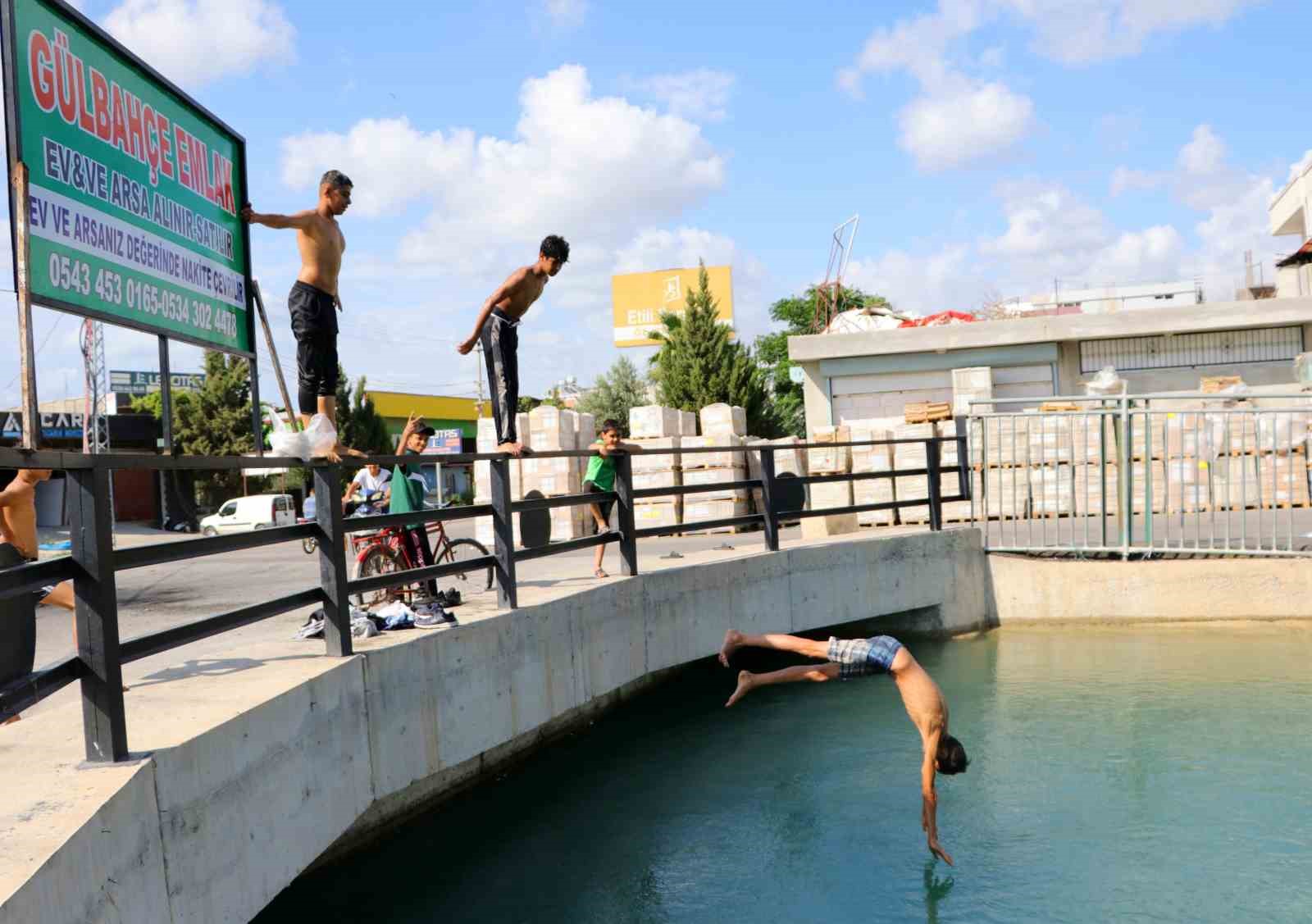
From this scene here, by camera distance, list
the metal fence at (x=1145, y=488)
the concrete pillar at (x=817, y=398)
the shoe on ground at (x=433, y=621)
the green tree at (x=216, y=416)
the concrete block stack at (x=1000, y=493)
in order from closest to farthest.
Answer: the shoe on ground at (x=433, y=621) < the metal fence at (x=1145, y=488) < the concrete block stack at (x=1000, y=493) < the concrete pillar at (x=817, y=398) < the green tree at (x=216, y=416)

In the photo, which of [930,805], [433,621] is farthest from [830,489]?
[433,621]

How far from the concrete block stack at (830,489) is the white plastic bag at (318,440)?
27.9 feet

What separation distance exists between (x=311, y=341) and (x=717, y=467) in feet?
43.9

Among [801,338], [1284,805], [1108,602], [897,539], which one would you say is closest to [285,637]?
[1284,805]

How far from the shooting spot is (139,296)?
6.02 m

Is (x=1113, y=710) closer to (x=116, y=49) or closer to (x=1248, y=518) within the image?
(x=1248, y=518)

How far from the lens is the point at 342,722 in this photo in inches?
220

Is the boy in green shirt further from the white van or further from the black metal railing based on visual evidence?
the white van

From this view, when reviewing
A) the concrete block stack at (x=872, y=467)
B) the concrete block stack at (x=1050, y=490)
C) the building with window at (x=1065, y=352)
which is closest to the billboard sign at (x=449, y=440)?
the building with window at (x=1065, y=352)

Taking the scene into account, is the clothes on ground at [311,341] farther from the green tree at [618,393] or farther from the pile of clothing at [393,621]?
the green tree at [618,393]

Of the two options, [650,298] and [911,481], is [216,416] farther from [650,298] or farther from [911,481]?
[911,481]

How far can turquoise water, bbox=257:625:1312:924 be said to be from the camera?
20.3 feet

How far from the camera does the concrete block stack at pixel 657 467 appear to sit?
20.1 m

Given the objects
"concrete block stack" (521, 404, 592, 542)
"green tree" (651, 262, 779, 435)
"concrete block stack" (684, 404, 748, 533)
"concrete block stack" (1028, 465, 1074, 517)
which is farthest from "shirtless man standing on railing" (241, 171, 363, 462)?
"green tree" (651, 262, 779, 435)
